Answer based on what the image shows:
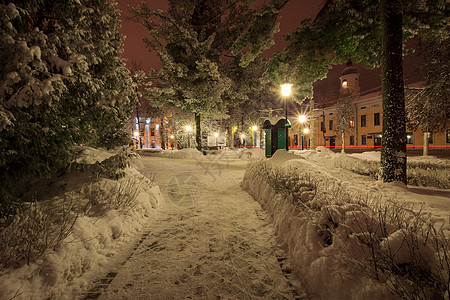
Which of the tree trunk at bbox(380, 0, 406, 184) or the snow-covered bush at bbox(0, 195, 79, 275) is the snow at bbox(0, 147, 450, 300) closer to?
the snow-covered bush at bbox(0, 195, 79, 275)

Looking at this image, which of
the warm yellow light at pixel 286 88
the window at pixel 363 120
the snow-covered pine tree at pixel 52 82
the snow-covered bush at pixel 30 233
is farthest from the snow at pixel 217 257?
the window at pixel 363 120

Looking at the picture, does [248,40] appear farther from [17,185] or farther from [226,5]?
[226,5]

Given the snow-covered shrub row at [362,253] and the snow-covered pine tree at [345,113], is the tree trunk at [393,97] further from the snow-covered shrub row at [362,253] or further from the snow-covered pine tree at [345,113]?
the snow-covered pine tree at [345,113]

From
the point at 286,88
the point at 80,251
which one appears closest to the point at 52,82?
the point at 80,251

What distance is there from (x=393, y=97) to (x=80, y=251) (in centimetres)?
810

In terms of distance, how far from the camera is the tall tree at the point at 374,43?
555 cm

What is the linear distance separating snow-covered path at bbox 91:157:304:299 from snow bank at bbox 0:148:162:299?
0.43 m

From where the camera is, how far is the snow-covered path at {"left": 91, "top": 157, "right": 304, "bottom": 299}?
2.42 m

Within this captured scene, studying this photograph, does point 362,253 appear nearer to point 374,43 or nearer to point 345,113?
point 374,43

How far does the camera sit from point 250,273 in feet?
8.98

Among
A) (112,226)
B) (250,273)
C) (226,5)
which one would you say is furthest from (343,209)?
(226,5)

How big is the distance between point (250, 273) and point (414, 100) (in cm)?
1625

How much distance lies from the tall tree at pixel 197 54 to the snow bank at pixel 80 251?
12.8m

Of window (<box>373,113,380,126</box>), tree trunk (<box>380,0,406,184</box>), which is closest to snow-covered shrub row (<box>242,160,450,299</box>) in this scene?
tree trunk (<box>380,0,406,184</box>)
